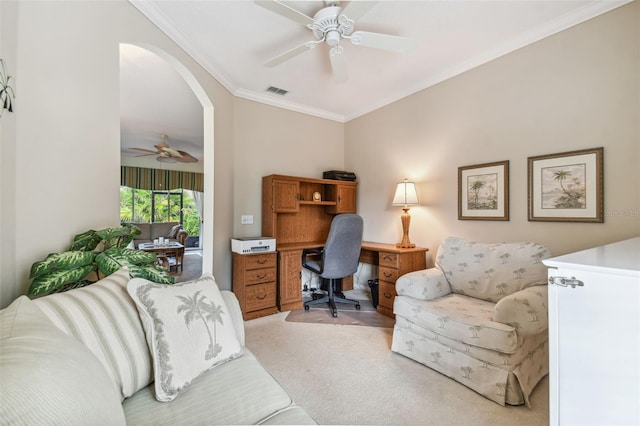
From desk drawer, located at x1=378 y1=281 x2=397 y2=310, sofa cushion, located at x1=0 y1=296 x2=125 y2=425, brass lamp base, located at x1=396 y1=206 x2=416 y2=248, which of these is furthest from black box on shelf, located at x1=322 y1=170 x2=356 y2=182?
sofa cushion, located at x1=0 y1=296 x2=125 y2=425

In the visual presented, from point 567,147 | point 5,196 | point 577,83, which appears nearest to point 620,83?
point 577,83

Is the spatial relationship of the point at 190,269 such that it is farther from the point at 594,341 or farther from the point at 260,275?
the point at 594,341

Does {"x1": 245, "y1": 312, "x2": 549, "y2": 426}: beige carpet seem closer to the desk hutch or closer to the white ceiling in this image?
the desk hutch

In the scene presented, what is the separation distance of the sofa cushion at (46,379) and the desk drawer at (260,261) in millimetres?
2170

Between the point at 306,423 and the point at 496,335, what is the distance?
4.48ft

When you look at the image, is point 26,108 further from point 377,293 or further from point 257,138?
point 377,293

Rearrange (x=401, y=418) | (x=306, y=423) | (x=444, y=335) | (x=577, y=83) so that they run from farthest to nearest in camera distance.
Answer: (x=577, y=83), (x=444, y=335), (x=401, y=418), (x=306, y=423)

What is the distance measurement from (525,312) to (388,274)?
4.95 feet

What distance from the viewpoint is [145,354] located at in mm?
1017

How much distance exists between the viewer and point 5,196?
1062 millimetres

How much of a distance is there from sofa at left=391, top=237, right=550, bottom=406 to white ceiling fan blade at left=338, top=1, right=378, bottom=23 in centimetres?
200

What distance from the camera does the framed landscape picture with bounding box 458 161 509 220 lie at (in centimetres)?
250

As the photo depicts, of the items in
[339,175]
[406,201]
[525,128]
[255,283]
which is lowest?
[255,283]

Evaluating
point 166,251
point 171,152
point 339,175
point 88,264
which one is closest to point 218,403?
point 88,264
